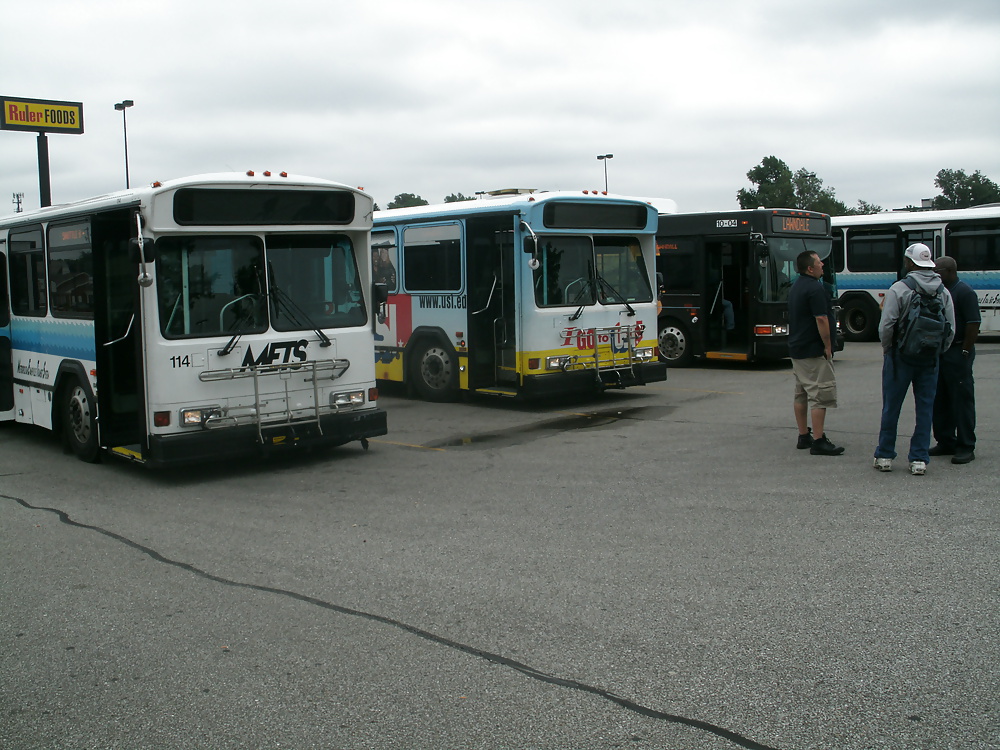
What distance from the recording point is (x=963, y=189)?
82875mm

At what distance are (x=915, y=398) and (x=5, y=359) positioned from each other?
9.50 meters

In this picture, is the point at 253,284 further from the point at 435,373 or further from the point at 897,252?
the point at 897,252

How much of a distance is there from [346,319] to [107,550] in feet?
11.7

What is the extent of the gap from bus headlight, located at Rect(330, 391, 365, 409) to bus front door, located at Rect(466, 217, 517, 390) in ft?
12.2

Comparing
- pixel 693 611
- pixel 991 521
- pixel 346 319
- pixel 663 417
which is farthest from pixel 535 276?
pixel 693 611

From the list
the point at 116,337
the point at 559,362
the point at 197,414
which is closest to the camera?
the point at 197,414

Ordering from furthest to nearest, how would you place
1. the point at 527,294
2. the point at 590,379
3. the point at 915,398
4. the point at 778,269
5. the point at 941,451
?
the point at 778,269, the point at 590,379, the point at 527,294, the point at 941,451, the point at 915,398

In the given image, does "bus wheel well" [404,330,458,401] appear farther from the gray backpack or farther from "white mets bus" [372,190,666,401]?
the gray backpack

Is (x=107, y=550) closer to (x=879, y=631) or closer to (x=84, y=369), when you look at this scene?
(x=84, y=369)

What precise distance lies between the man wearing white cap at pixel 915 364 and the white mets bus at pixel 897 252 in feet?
47.6

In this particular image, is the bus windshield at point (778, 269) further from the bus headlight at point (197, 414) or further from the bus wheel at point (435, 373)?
the bus headlight at point (197, 414)

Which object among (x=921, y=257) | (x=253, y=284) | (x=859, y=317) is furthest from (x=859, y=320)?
(x=253, y=284)

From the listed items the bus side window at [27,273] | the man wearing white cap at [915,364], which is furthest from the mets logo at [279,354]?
the man wearing white cap at [915,364]

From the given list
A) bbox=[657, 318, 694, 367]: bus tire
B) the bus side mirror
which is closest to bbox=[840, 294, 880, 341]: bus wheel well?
bbox=[657, 318, 694, 367]: bus tire
